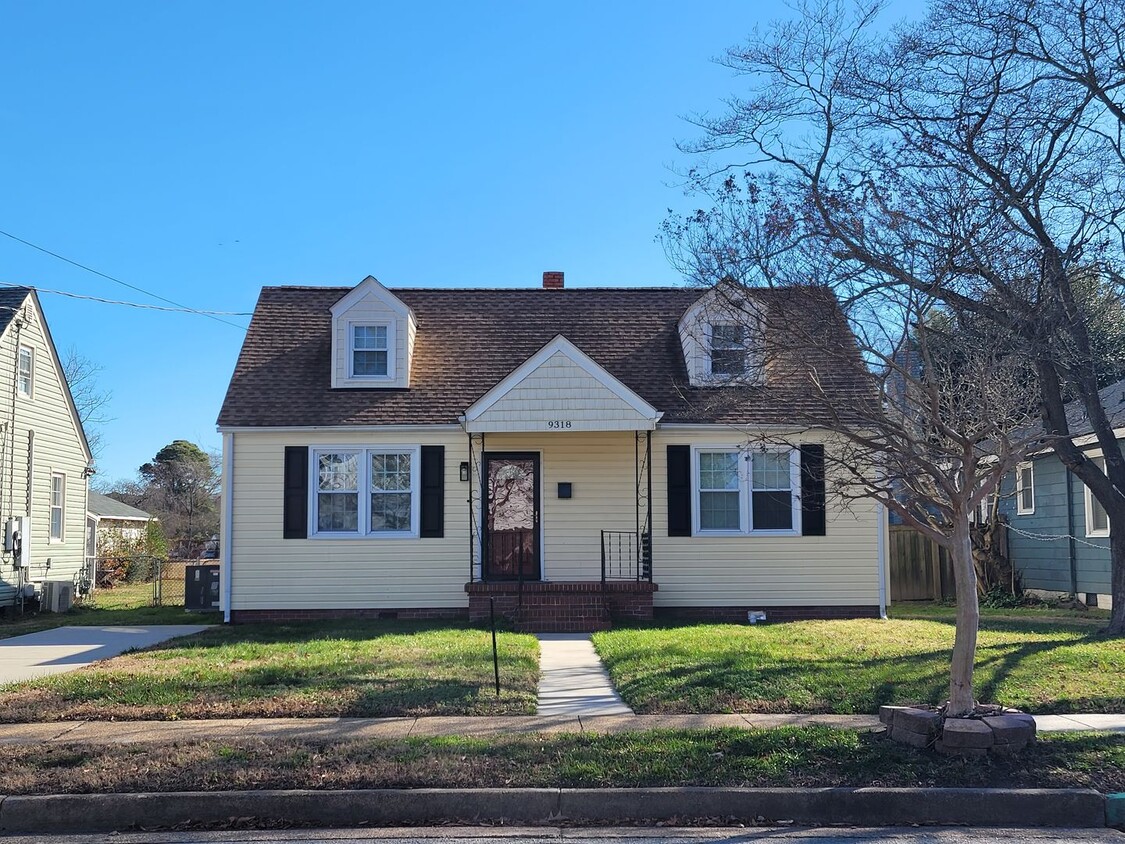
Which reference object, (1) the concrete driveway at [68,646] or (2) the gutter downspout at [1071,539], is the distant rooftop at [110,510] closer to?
(1) the concrete driveway at [68,646]

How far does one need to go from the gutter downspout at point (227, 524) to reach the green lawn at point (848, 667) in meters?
6.35

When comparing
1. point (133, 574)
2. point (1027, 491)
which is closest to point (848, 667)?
point (1027, 491)

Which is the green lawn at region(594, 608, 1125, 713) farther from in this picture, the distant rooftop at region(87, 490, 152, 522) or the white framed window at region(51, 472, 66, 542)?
the distant rooftop at region(87, 490, 152, 522)

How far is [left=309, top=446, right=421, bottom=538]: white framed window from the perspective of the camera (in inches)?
643

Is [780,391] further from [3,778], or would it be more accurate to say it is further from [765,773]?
[3,778]

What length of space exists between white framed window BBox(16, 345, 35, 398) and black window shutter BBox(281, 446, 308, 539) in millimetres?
9007

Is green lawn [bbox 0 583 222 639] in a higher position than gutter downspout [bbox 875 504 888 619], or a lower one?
lower

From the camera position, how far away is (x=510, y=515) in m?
16.5

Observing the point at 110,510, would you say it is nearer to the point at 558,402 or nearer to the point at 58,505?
the point at 58,505

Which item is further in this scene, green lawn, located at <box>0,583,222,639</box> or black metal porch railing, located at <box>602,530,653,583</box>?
green lawn, located at <box>0,583,222,639</box>

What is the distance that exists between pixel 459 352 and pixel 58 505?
12.1 m

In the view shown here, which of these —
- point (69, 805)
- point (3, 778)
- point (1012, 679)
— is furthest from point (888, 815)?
point (3, 778)

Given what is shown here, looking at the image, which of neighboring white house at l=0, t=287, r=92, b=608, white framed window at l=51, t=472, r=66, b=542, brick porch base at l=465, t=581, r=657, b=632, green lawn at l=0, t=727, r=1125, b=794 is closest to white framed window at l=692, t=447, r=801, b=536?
brick porch base at l=465, t=581, r=657, b=632

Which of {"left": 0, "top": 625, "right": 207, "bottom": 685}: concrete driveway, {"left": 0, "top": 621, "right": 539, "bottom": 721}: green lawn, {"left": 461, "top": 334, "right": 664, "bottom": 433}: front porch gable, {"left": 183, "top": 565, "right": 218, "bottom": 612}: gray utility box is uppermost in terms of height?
{"left": 461, "top": 334, "right": 664, "bottom": 433}: front porch gable
